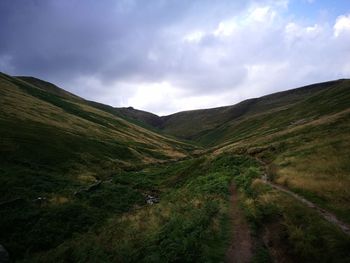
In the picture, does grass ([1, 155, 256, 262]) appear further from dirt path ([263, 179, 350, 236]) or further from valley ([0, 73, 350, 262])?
dirt path ([263, 179, 350, 236])

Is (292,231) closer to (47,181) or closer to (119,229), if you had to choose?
(119,229)

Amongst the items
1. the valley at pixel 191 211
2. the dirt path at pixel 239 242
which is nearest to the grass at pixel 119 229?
the valley at pixel 191 211

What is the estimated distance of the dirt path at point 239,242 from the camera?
16.2 meters

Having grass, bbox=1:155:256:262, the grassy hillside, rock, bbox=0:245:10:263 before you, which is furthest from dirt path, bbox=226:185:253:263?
rock, bbox=0:245:10:263

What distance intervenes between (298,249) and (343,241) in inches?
87.1

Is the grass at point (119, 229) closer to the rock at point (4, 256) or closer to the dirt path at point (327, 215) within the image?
the rock at point (4, 256)

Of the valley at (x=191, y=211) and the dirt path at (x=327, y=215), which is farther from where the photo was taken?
the dirt path at (x=327, y=215)

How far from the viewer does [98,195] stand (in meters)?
36.0

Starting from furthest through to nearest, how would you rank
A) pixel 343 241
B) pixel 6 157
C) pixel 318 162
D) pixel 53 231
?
pixel 6 157, pixel 318 162, pixel 53 231, pixel 343 241

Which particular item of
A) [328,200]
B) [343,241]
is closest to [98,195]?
[328,200]

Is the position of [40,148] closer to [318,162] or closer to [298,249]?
[318,162]

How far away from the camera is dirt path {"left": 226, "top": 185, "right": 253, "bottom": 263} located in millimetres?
16172

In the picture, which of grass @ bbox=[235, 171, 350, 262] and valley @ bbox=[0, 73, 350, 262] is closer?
grass @ bbox=[235, 171, 350, 262]

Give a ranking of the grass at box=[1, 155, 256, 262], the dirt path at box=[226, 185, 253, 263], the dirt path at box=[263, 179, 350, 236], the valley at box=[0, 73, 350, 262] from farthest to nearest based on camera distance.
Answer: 1. the dirt path at box=[263, 179, 350, 236]
2. the grass at box=[1, 155, 256, 262]
3. the valley at box=[0, 73, 350, 262]
4. the dirt path at box=[226, 185, 253, 263]
